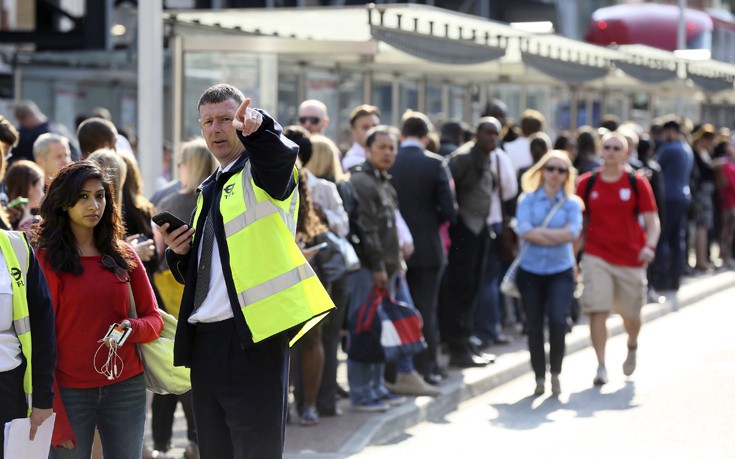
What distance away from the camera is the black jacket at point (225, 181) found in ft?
15.7

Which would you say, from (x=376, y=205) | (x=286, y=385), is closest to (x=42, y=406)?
(x=286, y=385)

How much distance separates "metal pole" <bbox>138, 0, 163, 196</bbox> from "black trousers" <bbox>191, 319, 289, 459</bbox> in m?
4.24

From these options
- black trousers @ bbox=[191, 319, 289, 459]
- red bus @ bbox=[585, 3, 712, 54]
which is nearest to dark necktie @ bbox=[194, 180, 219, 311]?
black trousers @ bbox=[191, 319, 289, 459]

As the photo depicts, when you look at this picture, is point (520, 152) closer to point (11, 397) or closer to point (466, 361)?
point (466, 361)

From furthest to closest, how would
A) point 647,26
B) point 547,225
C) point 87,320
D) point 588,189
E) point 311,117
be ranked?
point 647,26, point 588,189, point 547,225, point 311,117, point 87,320

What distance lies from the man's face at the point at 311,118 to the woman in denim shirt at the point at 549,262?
1.65 meters

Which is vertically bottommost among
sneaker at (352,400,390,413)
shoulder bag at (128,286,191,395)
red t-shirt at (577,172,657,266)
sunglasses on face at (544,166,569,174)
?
sneaker at (352,400,390,413)

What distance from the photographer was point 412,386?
10.1 m

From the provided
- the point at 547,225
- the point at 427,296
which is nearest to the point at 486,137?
the point at 547,225

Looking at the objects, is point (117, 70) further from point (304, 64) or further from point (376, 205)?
point (376, 205)

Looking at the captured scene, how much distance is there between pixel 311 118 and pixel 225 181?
16.9 ft

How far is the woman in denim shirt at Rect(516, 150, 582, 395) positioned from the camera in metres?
10.5

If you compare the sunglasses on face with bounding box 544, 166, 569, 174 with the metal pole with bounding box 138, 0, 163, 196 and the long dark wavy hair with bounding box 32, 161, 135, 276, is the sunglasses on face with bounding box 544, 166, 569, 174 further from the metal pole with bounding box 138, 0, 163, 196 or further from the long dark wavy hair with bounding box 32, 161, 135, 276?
the long dark wavy hair with bounding box 32, 161, 135, 276

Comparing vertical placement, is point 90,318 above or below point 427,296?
above
